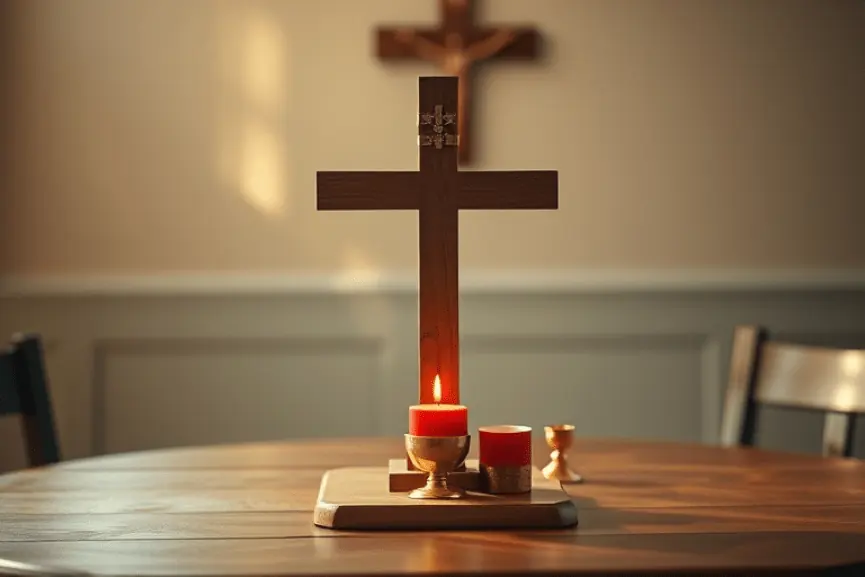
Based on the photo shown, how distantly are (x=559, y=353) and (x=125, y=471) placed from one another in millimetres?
1927

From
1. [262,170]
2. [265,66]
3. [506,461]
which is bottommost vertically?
[506,461]

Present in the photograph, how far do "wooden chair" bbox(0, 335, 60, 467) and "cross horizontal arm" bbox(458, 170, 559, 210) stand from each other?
→ 2.82 feet

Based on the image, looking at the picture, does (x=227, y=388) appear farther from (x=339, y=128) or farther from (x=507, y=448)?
(x=507, y=448)

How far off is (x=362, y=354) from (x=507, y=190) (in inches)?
76.9

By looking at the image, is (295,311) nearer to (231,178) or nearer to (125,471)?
(231,178)

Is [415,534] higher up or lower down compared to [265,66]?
lower down

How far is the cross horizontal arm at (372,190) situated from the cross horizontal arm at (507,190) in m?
0.06

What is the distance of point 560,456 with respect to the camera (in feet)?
5.36

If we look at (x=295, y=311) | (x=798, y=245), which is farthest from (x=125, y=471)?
(x=798, y=245)

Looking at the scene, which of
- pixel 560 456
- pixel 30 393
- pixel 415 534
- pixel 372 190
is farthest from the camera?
pixel 30 393

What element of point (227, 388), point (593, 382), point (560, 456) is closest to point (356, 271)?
point (227, 388)

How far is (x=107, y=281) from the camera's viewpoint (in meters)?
3.41

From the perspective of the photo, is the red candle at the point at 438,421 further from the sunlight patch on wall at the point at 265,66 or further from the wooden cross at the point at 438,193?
the sunlight patch on wall at the point at 265,66

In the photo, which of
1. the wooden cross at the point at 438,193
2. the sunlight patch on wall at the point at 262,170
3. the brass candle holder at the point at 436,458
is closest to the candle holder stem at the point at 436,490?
the brass candle holder at the point at 436,458
